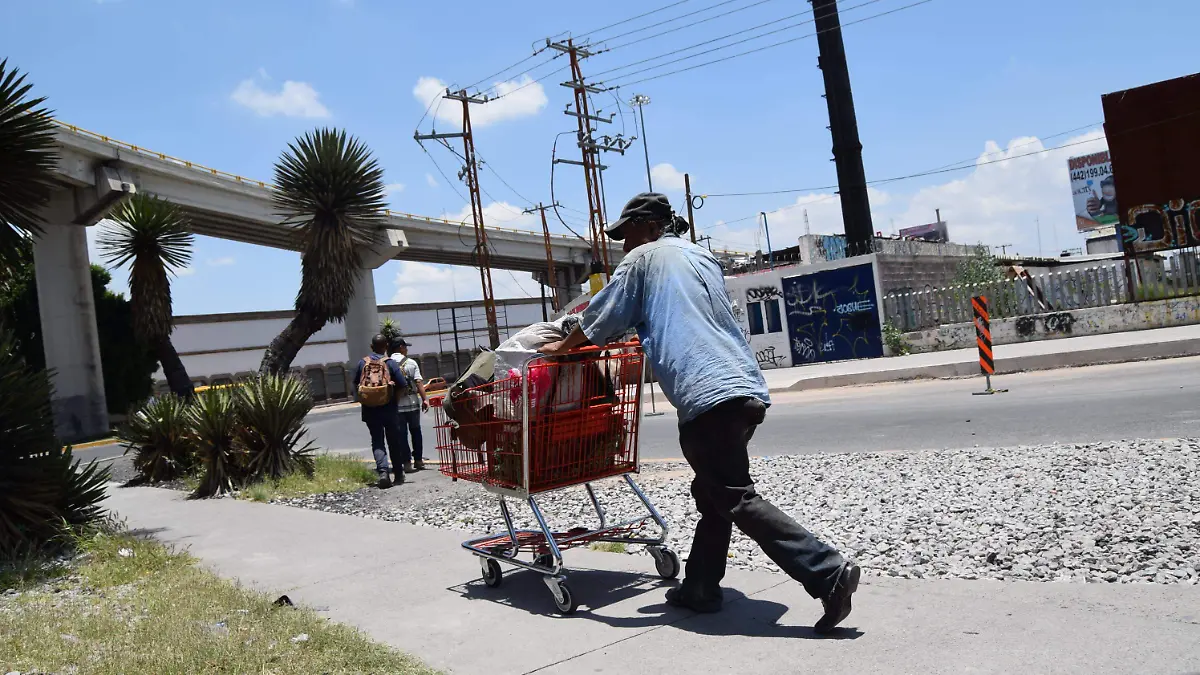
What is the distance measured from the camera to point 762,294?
30.2 metres

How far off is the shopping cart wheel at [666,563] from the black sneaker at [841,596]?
4.46 feet

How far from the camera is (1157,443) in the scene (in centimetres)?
751

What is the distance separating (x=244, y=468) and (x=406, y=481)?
2.02 m

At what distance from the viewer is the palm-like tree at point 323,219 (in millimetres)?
26500

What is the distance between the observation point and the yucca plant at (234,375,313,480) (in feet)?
36.6

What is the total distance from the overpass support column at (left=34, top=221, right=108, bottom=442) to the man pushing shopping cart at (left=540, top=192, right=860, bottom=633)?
3587cm

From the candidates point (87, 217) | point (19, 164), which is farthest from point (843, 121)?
point (19, 164)

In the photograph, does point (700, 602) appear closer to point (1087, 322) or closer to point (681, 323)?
point (681, 323)

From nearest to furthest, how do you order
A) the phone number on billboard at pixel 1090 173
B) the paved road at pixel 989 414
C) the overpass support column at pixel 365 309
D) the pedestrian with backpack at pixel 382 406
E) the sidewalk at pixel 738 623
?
1. the sidewalk at pixel 738 623
2. the paved road at pixel 989 414
3. the pedestrian with backpack at pixel 382 406
4. the overpass support column at pixel 365 309
5. the phone number on billboard at pixel 1090 173

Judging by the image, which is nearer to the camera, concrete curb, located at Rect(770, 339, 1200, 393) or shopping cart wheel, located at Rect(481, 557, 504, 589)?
shopping cart wheel, located at Rect(481, 557, 504, 589)

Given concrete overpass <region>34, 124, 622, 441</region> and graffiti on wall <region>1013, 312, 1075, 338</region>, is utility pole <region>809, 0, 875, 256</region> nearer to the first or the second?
graffiti on wall <region>1013, 312, 1075, 338</region>

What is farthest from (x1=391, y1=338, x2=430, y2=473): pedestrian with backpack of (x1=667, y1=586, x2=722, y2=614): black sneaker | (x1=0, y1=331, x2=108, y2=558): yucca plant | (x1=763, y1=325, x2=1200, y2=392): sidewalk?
(x1=763, y1=325, x2=1200, y2=392): sidewalk

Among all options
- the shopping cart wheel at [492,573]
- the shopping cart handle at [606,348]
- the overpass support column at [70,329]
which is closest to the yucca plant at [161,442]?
the shopping cart wheel at [492,573]

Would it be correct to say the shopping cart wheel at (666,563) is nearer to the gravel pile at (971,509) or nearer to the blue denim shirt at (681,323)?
the gravel pile at (971,509)
